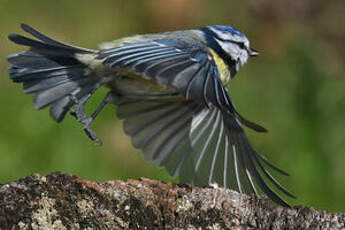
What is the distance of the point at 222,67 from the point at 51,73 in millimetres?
951

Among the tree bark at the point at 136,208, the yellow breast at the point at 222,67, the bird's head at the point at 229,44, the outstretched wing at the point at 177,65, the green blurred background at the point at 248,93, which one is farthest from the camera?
the green blurred background at the point at 248,93

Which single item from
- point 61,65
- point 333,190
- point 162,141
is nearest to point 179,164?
point 162,141

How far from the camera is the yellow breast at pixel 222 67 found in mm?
4348

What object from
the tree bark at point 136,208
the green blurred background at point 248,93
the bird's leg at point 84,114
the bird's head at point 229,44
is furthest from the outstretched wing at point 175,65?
the green blurred background at point 248,93

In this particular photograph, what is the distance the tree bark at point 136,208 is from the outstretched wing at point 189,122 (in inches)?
27.8

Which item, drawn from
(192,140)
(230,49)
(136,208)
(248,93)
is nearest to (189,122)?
(192,140)

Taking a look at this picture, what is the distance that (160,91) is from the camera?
420cm

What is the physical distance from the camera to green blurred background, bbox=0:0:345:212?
504cm

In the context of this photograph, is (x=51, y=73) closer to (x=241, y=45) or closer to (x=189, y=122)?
(x=189, y=122)

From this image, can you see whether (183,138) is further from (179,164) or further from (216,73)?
(216,73)

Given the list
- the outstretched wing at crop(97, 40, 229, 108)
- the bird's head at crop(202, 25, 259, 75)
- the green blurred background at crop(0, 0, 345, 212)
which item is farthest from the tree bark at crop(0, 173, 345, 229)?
the green blurred background at crop(0, 0, 345, 212)

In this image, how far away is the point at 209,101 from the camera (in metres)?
3.68

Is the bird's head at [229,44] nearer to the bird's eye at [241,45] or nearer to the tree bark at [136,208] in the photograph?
the bird's eye at [241,45]

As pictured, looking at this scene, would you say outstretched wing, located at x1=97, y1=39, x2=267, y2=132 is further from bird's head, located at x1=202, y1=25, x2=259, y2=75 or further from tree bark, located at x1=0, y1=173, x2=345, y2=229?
tree bark, located at x1=0, y1=173, x2=345, y2=229
